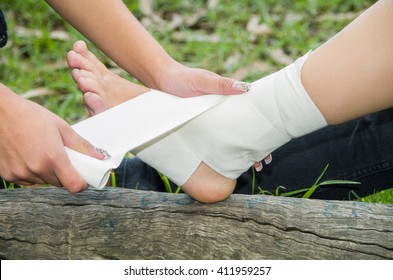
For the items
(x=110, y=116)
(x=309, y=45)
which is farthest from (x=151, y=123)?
(x=309, y=45)

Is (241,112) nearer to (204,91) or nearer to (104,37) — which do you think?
(204,91)

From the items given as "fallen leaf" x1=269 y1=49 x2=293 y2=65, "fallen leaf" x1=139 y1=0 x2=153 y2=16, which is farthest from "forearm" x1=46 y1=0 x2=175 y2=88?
"fallen leaf" x1=139 y1=0 x2=153 y2=16

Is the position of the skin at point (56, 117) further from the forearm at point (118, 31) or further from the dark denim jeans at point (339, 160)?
the dark denim jeans at point (339, 160)

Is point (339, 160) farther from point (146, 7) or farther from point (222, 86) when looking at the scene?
point (146, 7)

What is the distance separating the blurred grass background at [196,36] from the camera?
2182mm

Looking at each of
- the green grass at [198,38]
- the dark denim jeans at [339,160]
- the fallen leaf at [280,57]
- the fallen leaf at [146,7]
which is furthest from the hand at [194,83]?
the fallen leaf at [146,7]

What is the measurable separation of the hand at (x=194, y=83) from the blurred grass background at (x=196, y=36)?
0.84 meters

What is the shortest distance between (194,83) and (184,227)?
0.25m

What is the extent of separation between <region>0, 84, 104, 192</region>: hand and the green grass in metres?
1.03

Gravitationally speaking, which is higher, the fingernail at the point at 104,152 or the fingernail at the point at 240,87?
the fingernail at the point at 240,87

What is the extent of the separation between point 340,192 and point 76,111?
3.13ft

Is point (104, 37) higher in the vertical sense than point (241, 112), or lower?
higher

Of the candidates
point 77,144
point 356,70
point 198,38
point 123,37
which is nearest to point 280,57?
point 198,38

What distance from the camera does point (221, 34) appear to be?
2393 mm
